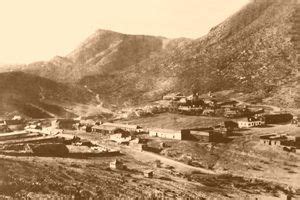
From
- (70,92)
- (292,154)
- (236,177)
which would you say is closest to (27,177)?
(236,177)

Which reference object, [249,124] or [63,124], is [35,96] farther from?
[249,124]

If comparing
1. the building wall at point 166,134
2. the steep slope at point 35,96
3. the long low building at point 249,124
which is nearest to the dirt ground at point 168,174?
the building wall at point 166,134

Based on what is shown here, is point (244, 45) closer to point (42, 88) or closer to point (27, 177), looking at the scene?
point (42, 88)

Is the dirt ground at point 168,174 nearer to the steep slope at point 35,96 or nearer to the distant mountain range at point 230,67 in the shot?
the distant mountain range at point 230,67

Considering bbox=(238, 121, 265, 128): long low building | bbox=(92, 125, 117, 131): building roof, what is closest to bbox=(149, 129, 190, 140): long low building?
bbox=(92, 125, 117, 131): building roof

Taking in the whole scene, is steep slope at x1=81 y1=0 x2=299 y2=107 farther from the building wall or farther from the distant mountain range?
the building wall

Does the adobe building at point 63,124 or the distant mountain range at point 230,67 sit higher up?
the distant mountain range at point 230,67

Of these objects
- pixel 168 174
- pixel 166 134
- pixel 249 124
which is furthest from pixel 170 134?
pixel 168 174

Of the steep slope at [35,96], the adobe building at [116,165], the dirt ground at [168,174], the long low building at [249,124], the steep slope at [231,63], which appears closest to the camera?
the dirt ground at [168,174]
